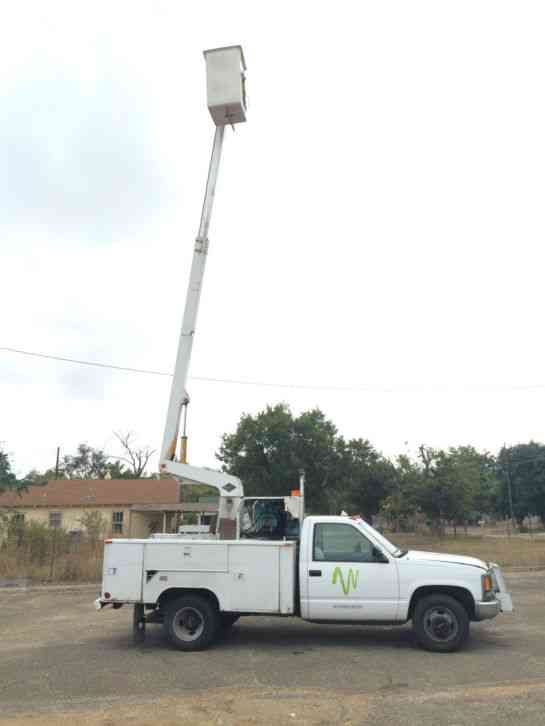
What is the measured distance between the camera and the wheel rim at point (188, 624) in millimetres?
8695

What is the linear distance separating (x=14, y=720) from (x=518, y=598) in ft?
37.1

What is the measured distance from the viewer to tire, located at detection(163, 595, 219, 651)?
340 inches

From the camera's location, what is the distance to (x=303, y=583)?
8625 millimetres

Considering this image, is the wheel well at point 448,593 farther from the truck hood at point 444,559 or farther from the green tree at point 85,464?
the green tree at point 85,464

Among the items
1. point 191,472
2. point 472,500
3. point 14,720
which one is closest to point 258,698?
point 14,720

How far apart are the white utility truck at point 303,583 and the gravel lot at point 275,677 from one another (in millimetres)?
435

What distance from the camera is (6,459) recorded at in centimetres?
2130

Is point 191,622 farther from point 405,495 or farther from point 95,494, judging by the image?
point 405,495

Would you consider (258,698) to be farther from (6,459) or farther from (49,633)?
(6,459)

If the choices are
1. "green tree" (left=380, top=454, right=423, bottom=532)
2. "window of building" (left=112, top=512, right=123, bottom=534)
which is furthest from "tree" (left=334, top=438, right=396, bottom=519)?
"window of building" (left=112, top=512, right=123, bottom=534)

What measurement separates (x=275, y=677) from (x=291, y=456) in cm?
3849

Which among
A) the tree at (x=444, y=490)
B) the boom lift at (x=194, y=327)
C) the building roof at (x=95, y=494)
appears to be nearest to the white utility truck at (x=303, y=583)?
the boom lift at (x=194, y=327)

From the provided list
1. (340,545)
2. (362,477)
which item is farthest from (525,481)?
(340,545)

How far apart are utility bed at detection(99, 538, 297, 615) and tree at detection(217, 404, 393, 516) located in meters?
36.6
